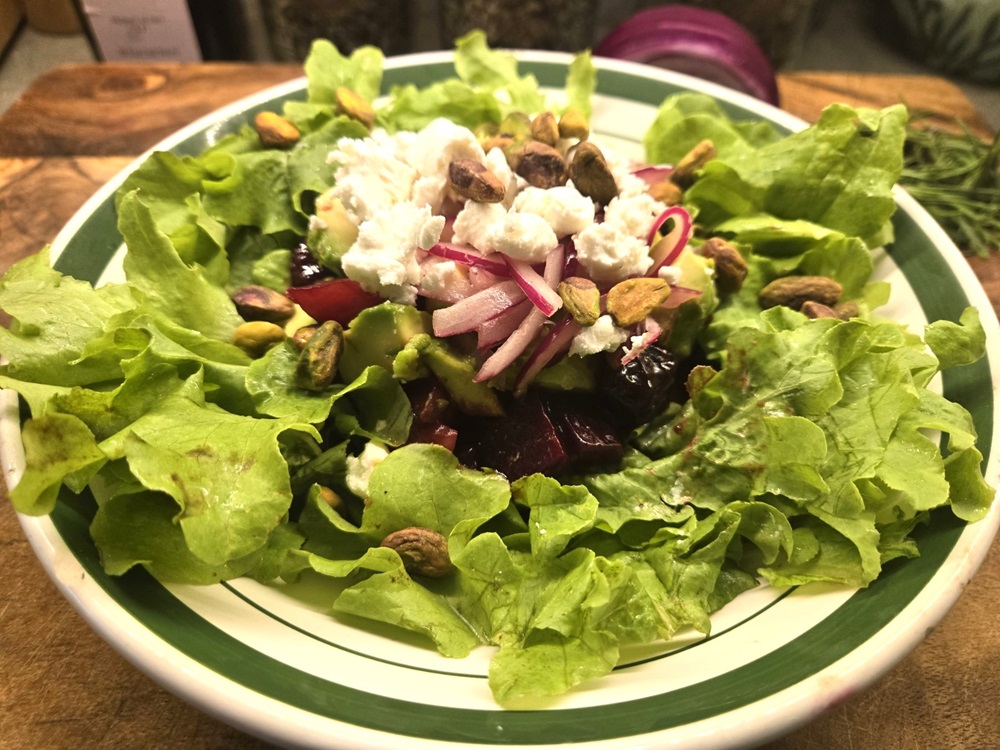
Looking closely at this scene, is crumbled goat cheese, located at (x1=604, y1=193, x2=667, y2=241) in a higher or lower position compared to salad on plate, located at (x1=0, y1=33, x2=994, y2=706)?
higher

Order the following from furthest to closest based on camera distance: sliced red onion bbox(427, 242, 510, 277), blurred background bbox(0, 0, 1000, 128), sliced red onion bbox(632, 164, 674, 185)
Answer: blurred background bbox(0, 0, 1000, 128), sliced red onion bbox(632, 164, 674, 185), sliced red onion bbox(427, 242, 510, 277)

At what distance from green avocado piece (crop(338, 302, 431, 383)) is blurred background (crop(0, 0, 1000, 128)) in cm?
141

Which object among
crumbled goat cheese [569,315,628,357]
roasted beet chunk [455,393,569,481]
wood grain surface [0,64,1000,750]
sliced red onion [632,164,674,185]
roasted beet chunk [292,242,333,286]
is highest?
sliced red onion [632,164,674,185]

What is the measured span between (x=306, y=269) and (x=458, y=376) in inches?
15.2

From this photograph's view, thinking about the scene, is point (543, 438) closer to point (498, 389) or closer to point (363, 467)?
point (498, 389)

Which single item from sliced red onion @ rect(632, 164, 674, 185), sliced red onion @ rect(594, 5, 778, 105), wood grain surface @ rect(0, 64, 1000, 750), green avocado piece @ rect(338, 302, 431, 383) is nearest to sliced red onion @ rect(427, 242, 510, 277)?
green avocado piece @ rect(338, 302, 431, 383)

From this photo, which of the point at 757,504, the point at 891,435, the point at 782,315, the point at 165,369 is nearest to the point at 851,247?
the point at 782,315

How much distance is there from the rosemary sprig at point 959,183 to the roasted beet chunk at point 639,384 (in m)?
1.08

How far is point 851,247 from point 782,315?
29cm

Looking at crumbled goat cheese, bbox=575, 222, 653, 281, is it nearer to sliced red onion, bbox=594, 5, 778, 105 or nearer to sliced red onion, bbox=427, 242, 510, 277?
sliced red onion, bbox=427, 242, 510, 277

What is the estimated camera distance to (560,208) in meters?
1.27

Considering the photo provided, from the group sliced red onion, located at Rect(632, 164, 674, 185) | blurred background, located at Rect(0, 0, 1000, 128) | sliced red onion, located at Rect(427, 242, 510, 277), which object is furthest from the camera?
blurred background, located at Rect(0, 0, 1000, 128)

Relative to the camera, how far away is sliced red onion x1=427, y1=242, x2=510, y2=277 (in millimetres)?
1276

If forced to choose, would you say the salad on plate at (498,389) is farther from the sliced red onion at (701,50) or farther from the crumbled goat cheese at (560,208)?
the sliced red onion at (701,50)
